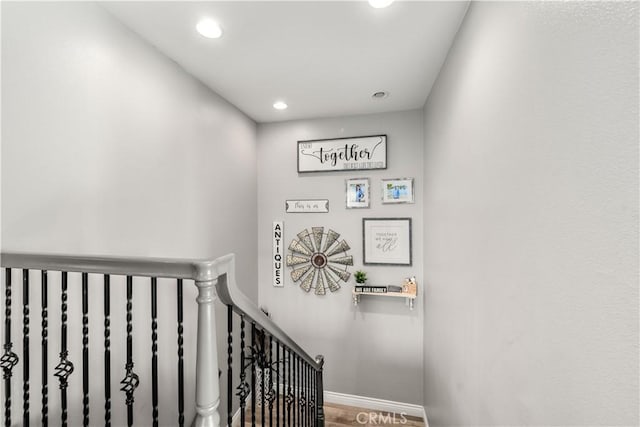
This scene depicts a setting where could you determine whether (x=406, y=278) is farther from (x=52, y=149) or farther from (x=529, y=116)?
(x=52, y=149)

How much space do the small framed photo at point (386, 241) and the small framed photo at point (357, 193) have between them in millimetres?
189

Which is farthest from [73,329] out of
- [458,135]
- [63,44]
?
[458,135]

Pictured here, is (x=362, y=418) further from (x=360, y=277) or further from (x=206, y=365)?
(x=206, y=365)

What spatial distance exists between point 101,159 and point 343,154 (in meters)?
2.22

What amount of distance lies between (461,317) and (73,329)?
207cm

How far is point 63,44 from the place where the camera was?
1.32 meters

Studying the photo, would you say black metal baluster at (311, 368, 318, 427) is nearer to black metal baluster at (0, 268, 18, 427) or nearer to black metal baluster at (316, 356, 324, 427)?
black metal baluster at (316, 356, 324, 427)

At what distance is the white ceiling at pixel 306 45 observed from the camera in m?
1.53

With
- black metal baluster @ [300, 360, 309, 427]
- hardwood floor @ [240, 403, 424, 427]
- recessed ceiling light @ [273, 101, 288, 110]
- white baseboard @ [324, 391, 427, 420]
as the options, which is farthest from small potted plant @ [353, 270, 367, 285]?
recessed ceiling light @ [273, 101, 288, 110]

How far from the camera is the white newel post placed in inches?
30.6

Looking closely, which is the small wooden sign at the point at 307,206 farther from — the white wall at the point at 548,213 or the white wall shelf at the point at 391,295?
the white wall at the point at 548,213

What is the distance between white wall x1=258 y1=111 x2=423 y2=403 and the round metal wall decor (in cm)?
8

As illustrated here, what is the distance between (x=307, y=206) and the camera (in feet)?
10.7

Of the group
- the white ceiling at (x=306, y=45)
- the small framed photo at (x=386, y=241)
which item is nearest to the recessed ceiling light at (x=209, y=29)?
the white ceiling at (x=306, y=45)
